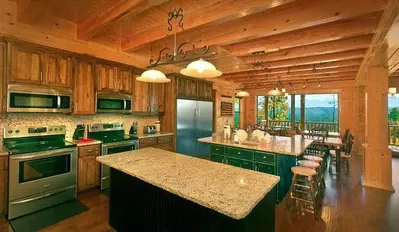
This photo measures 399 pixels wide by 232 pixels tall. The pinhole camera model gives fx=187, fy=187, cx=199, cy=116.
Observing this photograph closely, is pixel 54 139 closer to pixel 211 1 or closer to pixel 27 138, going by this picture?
pixel 27 138

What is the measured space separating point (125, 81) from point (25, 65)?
1517mm

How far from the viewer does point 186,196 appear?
1245 millimetres

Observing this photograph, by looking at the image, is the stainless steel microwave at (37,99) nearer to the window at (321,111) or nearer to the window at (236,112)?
the window at (236,112)

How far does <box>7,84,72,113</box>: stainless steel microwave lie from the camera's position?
2.53 meters

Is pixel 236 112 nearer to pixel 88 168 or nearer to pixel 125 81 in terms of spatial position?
pixel 125 81

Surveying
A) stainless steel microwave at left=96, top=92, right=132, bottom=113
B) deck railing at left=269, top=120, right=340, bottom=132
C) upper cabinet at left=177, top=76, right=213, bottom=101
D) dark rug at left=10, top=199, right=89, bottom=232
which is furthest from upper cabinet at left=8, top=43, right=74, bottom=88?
deck railing at left=269, top=120, right=340, bottom=132

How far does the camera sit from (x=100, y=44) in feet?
12.3

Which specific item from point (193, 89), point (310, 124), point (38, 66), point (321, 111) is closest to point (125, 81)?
point (38, 66)

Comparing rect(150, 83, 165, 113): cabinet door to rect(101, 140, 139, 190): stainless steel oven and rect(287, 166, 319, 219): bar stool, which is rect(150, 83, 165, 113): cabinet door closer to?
rect(101, 140, 139, 190): stainless steel oven

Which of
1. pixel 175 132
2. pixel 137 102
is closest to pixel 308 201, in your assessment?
pixel 175 132

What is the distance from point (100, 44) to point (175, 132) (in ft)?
7.99

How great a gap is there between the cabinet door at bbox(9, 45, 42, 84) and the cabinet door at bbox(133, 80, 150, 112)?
164 cm

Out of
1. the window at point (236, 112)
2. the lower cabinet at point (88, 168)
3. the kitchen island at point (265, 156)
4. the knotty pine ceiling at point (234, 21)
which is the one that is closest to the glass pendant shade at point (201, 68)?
the knotty pine ceiling at point (234, 21)

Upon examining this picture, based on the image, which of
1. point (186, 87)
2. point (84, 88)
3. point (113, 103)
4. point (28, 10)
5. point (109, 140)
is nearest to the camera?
point (28, 10)
